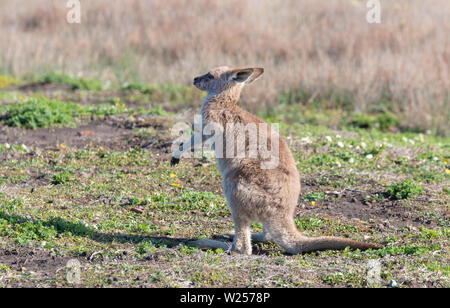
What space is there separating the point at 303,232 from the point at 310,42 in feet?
30.3

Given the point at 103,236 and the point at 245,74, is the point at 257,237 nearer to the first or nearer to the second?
the point at 103,236

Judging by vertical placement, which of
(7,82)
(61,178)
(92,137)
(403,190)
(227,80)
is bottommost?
(403,190)

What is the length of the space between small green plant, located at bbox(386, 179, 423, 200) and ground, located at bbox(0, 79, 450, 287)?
0.05 ft

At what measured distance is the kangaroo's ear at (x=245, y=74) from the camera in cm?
593

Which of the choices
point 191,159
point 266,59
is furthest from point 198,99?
point 191,159

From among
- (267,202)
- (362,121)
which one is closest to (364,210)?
(267,202)

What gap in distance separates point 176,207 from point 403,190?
271 centimetres

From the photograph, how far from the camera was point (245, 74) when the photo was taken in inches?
237

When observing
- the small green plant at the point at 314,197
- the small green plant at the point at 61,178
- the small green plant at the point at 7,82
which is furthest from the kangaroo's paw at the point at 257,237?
the small green plant at the point at 7,82

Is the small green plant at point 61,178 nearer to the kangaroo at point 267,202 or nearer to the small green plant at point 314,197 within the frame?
the kangaroo at point 267,202

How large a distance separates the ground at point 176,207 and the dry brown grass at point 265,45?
1.79 meters

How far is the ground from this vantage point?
4.82 metres

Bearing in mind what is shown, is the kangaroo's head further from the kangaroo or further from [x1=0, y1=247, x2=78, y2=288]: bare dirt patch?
[x1=0, y1=247, x2=78, y2=288]: bare dirt patch

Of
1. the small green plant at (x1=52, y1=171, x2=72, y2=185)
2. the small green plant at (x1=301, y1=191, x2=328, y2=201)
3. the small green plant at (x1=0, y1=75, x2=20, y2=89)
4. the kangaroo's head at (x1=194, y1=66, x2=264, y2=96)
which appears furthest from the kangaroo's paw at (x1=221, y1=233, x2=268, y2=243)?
the small green plant at (x1=0, y1=75, x2=20, y2=89)
